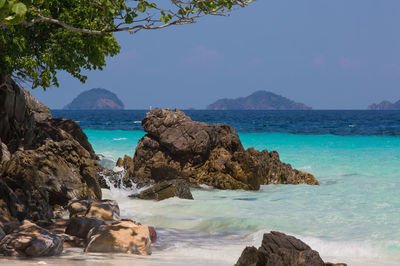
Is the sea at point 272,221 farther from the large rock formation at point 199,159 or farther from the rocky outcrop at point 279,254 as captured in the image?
the rocky outcrop at point 279,254

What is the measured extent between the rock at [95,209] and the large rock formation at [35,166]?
0.53 metres

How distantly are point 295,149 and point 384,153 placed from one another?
7.11 m

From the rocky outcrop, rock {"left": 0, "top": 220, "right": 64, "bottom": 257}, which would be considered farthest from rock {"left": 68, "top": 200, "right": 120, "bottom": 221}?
the rocky outcrop

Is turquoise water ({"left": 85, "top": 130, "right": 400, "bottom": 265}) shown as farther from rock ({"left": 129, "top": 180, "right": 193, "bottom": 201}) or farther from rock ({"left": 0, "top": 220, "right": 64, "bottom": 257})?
rock ({"left": 0, "top": 220, "right": 64, "bottom": 257})

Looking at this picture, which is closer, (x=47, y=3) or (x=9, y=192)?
(x=9, y=192)

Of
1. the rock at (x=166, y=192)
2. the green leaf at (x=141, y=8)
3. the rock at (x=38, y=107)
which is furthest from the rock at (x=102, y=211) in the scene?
the rock at (x=38, y=107)

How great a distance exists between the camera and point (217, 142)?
19781mm

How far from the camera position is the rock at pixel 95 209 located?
381 inches

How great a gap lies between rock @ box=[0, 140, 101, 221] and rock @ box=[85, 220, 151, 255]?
232 centimetres

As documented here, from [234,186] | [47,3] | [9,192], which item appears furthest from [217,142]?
[9,192]

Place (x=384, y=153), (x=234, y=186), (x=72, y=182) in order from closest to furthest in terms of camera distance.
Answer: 1. (x=72, y=182)
2. (x=234, y=186)
3. (x=384, y=153)

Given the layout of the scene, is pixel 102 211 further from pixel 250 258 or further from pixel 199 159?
pixel 199 159

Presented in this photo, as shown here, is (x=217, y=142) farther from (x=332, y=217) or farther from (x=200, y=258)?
(x=200, y=258)

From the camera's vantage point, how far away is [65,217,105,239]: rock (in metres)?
8.16
